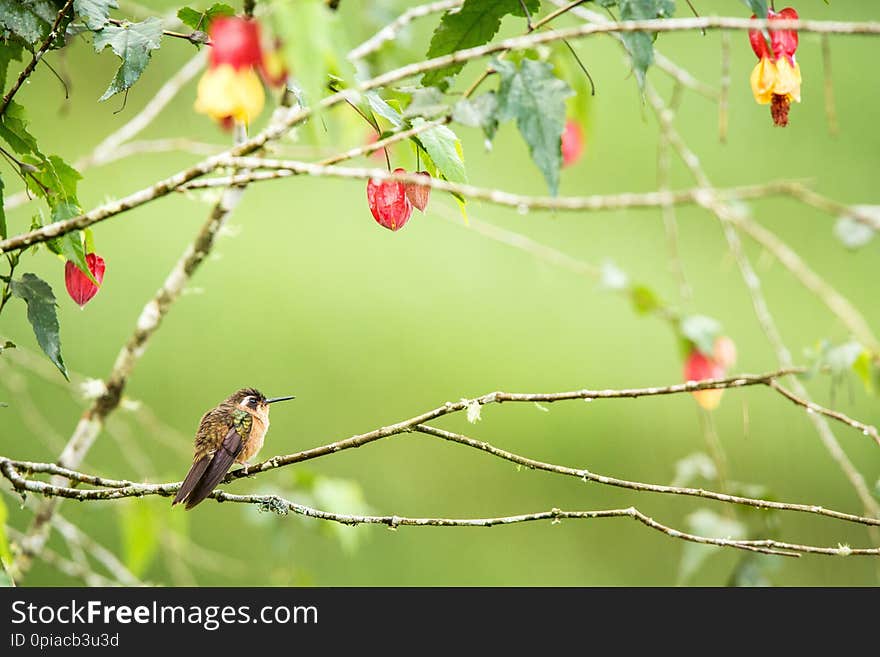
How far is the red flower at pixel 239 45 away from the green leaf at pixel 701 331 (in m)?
0.67

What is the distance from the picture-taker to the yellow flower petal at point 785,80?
599mm

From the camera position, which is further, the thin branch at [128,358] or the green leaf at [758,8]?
the thin branch at [128,358]

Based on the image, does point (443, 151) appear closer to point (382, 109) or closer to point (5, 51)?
point (382, 109)

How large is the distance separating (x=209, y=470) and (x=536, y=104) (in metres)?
0.36

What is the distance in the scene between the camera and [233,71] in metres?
0.43

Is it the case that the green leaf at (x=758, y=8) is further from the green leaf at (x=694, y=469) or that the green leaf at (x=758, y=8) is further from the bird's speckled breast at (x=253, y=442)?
the green leaf at (x=694, y=469)

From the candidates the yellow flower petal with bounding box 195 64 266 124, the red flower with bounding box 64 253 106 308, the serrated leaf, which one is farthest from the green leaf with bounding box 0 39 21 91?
the serrated leaf

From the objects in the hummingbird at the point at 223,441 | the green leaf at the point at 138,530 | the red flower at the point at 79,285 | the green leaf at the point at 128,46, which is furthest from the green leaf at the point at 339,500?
the green leaf at the point at 128,46

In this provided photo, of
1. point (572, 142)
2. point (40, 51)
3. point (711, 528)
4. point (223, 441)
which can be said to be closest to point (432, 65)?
point (40, 51)

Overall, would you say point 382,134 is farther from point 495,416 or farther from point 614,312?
point 614,312

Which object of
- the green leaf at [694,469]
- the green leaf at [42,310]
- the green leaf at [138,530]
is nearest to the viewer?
the green leaf at [42,310]

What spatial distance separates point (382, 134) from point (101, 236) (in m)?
1.54

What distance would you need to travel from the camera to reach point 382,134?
548 mm
